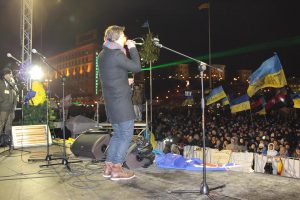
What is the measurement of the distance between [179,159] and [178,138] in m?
11.1

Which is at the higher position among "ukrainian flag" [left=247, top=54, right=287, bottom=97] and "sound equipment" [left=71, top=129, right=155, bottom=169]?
"ukrainian flag" [left=247, top=54, right=287, bottom=97]

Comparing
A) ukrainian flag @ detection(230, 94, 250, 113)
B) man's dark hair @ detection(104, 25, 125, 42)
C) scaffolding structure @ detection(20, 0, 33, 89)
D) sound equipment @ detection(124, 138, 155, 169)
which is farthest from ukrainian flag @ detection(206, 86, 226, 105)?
man's dark hair @ detection(104, 25, 125, 42)

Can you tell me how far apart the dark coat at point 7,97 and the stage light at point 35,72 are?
4410 millimetres

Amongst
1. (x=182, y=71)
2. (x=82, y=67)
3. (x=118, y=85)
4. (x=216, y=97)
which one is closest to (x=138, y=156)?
(x=118, y=85)

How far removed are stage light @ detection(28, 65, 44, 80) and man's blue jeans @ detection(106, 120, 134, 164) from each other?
8444 mm

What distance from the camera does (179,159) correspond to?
5.00 m

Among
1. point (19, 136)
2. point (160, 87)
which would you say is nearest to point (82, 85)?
point (160, 87)

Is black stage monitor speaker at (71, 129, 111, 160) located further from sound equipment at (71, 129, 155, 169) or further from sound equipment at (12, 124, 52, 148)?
sound equipment at (12, 124, 52, 148)

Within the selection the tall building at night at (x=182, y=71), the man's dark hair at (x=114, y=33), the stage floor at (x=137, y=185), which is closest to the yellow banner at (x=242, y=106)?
the stage floor at (x=137, y=185)

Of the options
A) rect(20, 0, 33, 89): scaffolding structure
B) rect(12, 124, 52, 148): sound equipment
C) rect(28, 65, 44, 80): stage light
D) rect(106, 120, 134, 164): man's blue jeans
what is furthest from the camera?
rect(20, 0, 33, 89): scaffolding structure

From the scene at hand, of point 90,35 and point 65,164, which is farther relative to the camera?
point 90,35

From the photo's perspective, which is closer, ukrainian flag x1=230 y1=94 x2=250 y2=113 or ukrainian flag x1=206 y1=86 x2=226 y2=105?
ukrainian flag x1=230 y1=94 x2=250 y2=113

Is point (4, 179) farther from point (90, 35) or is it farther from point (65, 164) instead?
point (90, 35)

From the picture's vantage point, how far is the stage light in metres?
11.7
